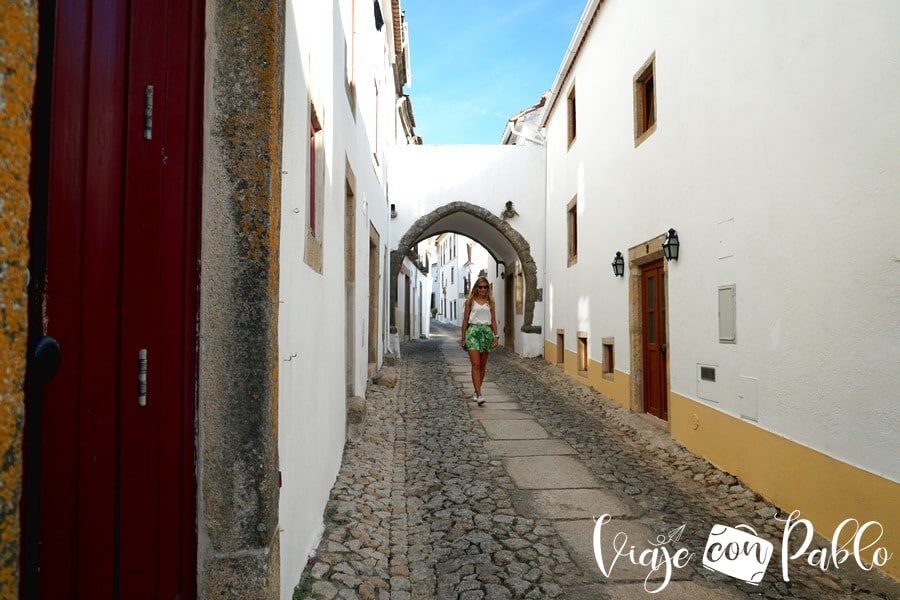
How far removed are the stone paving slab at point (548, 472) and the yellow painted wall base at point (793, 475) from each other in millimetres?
1004

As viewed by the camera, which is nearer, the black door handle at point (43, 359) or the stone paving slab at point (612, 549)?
the black door handle at point (43, 359)

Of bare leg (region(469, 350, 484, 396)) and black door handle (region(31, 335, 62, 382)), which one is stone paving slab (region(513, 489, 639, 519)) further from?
bare leg (region(469, 350, 484, 396))

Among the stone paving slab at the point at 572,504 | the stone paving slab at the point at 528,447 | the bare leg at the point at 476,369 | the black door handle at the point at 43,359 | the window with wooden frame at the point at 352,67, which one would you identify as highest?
the window with wooden frame at the point at 352,67

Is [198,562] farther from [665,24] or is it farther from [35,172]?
[665,24]

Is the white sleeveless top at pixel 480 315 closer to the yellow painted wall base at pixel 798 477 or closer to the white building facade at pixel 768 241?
the white building facade at pixel 768 241

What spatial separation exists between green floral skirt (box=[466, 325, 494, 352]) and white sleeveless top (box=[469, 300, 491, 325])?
0.16ft

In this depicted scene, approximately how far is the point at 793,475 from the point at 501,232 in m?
9.85

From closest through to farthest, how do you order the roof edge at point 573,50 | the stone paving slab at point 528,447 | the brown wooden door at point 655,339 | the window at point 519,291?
the stone paving slab at point 528,447 < the brown wooden door at point 655,339 < the roof edge at point 573,50 < the window at point 519,291

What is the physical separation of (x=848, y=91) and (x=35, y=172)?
3.47m

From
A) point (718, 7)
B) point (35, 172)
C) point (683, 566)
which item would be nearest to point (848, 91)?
point (718, 7)

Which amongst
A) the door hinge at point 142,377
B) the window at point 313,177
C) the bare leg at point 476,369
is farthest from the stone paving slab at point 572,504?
the bare leg at point 476,369

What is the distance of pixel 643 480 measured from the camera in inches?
166

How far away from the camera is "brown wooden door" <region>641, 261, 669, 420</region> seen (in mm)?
6035

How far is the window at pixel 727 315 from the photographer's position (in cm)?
425
